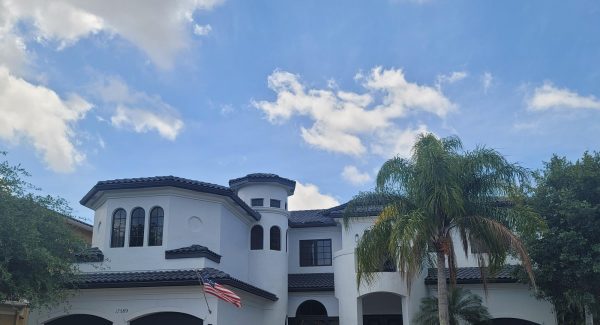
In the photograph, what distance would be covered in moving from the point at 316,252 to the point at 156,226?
10.3 m

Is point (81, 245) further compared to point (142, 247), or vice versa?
point (142, 247)

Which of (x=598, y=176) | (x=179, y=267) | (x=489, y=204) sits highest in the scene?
(x=598, y=176)

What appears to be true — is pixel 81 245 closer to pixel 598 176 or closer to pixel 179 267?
pixel 179 267

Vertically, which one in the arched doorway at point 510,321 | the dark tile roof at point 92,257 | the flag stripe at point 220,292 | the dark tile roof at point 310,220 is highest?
the dark tile roof at point 310,220

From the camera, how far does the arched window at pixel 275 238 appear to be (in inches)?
1112

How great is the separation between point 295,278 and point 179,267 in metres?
8.90

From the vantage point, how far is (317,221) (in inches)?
1198

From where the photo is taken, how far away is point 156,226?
2311 cm

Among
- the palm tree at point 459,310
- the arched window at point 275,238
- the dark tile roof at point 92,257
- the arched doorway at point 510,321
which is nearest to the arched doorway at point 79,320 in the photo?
the dark tile roof at point 92,257

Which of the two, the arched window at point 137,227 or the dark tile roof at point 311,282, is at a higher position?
the arched window at point 137,227

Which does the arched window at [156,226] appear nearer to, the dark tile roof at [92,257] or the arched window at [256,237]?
the dark tile roof at [92,257]

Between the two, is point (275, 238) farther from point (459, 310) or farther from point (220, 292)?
point (459, 310)

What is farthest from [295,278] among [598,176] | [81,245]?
[598,176]

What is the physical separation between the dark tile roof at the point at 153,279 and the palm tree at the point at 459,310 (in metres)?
7.64
